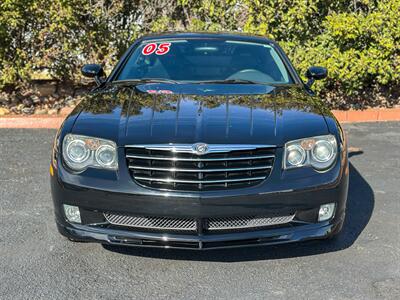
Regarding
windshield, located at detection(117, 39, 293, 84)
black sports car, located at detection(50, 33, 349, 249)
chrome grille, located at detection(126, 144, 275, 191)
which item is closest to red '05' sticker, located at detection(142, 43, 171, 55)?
windshield, located at detection(117, 39, 293, 84)

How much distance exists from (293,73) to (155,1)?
4.34 meters

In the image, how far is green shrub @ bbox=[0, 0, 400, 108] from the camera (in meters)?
7.41

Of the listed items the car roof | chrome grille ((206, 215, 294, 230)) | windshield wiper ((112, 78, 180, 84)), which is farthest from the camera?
the car roof

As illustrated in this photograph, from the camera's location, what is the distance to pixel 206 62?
14.6 feet

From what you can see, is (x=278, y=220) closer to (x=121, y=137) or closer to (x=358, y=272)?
(x=358, y=272)

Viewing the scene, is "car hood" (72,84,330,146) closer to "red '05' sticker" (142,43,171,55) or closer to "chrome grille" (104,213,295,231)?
"chrome grille" (104,213,295,231)

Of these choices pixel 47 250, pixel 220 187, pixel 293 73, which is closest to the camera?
pixel 220 187

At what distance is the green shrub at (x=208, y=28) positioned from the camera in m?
7.41

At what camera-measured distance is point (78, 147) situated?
2988 millimetres

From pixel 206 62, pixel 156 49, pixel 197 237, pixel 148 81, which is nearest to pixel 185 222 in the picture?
pixel 197 237

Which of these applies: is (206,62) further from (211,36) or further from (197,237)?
(197,237)

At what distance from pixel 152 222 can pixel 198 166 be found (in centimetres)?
44

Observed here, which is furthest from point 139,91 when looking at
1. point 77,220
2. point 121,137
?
point 77,220

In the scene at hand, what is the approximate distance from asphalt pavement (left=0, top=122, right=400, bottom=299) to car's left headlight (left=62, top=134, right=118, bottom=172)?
685 mm
